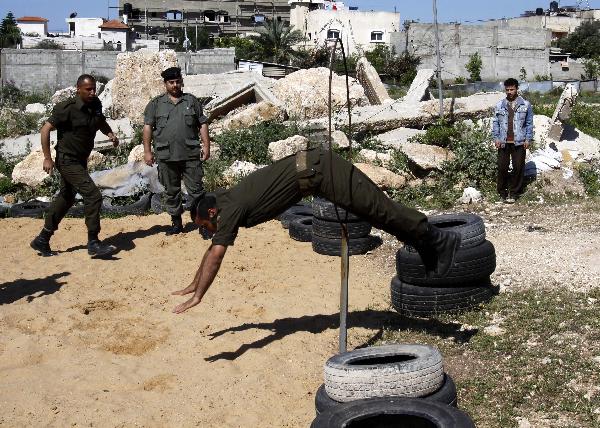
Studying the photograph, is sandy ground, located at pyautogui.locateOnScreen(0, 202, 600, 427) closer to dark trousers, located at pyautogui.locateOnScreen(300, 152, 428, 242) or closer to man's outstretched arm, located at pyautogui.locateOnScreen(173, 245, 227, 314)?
man's outstretched arm, located at pyautogui.locateOnScreen(173, 245, 227, 314)

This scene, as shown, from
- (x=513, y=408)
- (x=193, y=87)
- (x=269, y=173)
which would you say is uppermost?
(x=193, y=87)

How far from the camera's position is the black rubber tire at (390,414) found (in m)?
4.32

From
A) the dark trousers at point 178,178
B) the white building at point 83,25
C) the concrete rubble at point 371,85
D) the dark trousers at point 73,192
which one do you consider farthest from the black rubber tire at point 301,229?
the white building at point 83,25

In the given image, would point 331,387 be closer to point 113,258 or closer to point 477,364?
point 477,364

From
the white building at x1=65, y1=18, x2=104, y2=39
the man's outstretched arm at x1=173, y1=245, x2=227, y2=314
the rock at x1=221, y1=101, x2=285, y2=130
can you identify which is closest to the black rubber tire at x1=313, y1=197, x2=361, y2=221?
the man's outstretched arm at x1=173, y1=245, x2=227, y2=314

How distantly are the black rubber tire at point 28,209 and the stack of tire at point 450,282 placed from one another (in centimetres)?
633

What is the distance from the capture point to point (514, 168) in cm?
1149

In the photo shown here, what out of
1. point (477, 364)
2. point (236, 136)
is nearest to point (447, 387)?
point (477, 364)

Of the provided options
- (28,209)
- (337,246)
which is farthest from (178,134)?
(28,209)

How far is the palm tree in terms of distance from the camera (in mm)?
54875

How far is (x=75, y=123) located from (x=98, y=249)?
147 cm

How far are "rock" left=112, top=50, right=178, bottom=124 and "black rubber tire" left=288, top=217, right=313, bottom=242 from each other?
26.3ft

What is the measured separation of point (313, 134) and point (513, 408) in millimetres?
9816

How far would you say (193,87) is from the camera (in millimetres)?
18703
